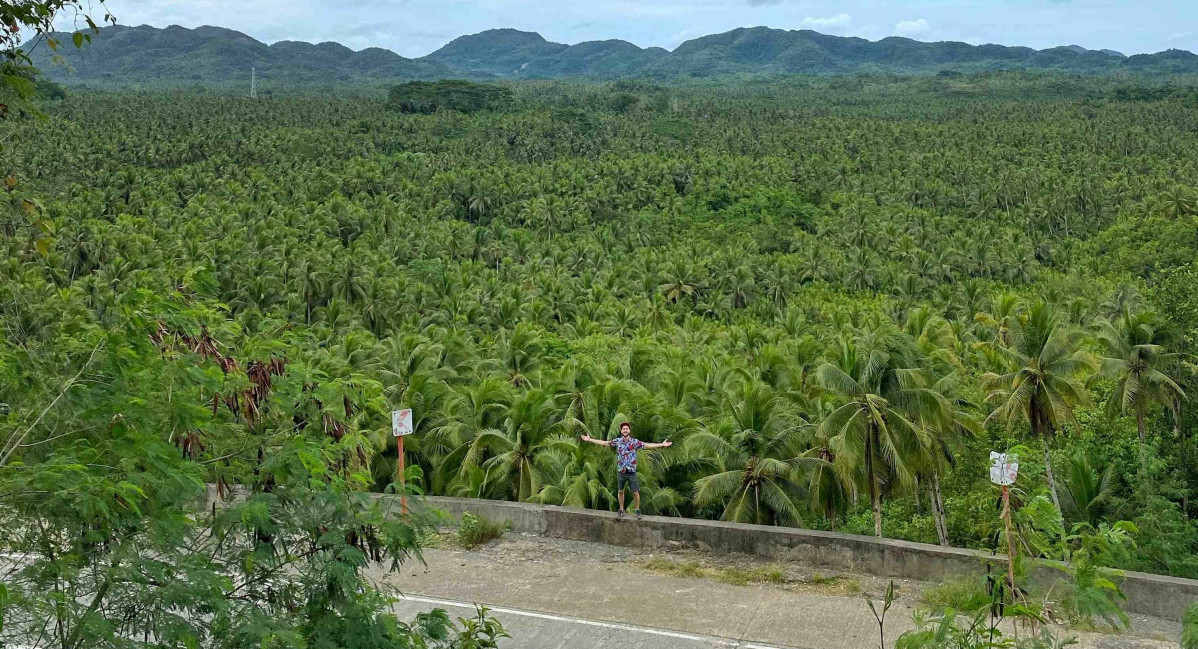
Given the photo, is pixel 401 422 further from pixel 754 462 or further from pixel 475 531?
pixel 754 462

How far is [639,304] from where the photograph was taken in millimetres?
60594

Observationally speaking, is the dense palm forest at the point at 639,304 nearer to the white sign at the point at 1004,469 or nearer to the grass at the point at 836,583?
the white sign at the point at 1004,469

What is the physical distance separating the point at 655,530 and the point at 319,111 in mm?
155895

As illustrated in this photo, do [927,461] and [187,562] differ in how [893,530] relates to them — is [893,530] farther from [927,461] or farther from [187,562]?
[187,562]

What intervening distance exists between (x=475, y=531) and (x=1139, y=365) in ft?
61.3

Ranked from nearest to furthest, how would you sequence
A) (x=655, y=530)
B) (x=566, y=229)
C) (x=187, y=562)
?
(x=187, y=562) < (x=655, y=530) < (x=566, y=229)

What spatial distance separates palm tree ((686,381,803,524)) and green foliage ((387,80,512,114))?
483 ft

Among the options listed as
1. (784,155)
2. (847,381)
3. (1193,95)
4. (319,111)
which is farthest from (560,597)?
(1193,95)

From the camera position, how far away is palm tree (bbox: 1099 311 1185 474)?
2438 centimetres

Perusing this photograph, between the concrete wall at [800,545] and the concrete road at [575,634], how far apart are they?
1.34 metres

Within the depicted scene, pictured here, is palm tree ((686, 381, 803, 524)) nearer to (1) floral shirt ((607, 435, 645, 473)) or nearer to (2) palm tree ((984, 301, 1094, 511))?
(2) palm tree ((984, 301, 1094, 511))

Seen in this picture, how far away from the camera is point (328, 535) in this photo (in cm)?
573

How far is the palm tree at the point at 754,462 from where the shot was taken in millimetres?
19578

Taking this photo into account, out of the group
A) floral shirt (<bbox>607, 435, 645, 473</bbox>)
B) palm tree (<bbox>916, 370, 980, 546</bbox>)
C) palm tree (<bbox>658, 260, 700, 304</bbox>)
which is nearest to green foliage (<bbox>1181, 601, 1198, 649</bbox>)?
floral shirt (<bbox>607, 435, 645, 473</bbox>)
